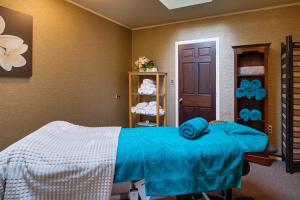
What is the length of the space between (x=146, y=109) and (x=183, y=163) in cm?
250

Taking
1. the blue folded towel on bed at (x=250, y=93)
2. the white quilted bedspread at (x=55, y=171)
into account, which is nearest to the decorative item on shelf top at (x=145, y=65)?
the blue folded towel on bed at (x=250, y=93)

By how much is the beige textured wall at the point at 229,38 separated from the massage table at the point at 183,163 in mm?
1937

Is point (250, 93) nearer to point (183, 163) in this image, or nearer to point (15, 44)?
point (183, 163)

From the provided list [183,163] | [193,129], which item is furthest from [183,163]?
[193,129]

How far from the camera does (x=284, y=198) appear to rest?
2.14 meters

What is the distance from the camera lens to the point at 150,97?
4273 millimetres

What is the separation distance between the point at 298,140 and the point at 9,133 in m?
3.62

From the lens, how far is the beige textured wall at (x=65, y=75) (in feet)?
7.55

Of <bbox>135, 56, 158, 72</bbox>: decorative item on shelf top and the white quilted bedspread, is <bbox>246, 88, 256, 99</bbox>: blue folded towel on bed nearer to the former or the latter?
<bbox>135, 56, 158, 72</bbox>: decorative item on shelf top

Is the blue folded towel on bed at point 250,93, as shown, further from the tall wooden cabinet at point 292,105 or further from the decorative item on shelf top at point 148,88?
the decorative item on shelf top at point 148,88

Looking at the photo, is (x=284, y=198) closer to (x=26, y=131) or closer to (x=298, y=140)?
(x=298, y=140)

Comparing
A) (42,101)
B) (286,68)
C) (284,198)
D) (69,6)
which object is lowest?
(284,198)

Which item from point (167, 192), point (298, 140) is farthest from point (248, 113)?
point (167, 192)

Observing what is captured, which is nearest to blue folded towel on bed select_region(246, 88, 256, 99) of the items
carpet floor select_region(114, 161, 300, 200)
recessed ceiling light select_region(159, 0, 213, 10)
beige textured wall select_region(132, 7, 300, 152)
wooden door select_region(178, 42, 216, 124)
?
beige textured wall select_region(132, 7, 300, 152)
